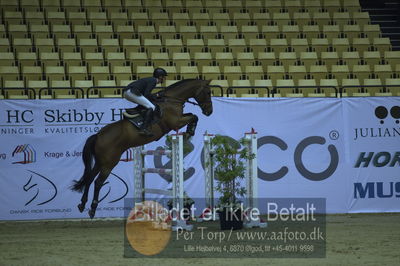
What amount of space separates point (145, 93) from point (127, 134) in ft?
2.43

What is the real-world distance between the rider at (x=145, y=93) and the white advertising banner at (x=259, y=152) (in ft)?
6.31

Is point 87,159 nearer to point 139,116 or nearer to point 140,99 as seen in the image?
point 139,116

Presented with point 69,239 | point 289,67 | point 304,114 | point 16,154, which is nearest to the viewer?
point 69,239

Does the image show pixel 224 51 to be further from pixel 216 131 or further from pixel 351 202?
pixel 351 202

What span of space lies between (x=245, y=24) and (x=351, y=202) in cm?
682

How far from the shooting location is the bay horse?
36.5 feet

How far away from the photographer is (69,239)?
32.1ft

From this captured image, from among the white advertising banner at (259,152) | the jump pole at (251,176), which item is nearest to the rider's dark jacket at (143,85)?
the jump pole at (251,176)

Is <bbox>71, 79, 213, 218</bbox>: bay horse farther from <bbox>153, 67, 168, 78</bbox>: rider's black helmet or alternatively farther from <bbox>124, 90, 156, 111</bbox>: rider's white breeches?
<bbox>153, 67, 168, 78</bbox>: rider's black helmet

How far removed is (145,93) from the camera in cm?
1092

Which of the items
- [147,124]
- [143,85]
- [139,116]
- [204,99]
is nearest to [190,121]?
[204,99]

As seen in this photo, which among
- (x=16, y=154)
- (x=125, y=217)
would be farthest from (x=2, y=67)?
(x=125, y=217)

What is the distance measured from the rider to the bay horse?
16cm

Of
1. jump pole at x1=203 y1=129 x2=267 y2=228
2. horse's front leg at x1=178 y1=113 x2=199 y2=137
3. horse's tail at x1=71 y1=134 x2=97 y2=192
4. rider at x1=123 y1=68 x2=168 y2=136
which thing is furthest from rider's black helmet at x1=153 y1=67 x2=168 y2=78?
horse's tail at x1=71 y1=134 x2=97 y2=192
